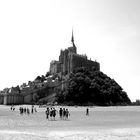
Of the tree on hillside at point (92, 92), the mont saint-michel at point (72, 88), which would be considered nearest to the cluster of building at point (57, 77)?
the mont saint-michel at point (72, 88)

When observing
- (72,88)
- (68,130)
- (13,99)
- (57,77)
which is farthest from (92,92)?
(68,130)

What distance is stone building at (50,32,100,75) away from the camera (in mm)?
144625

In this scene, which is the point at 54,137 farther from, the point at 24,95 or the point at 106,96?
the point at 24,95

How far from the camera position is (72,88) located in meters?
106

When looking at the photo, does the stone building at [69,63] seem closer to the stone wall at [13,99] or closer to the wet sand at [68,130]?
the stone wall at [13,99]

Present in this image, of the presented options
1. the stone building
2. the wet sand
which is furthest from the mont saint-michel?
the wet sand

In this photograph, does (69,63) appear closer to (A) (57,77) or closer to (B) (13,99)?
(A) (57,77)

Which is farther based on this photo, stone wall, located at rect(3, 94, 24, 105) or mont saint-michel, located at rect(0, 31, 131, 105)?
stone wall, located at rect(3, 94, 24, 105)

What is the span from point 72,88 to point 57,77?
4308 centimetres

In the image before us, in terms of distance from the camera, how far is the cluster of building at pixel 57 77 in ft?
456

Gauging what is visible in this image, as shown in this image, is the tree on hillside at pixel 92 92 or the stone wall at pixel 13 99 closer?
the tree on hillside at pixel 92 92

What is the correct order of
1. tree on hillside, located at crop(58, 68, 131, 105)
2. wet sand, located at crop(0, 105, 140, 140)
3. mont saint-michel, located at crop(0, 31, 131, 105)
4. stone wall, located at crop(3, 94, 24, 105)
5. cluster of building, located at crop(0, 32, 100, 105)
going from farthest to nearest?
cluster of building, located at crop(0, 32, 100, 105)
stone wall, located at crop(3, 94, 24, 105)
mont saint-michel, located at crop(0, 31, 131, 105)
tree on hillside, located at crop(58, 68, 131, 105)
wet sand, located at crop(0, 105, 140, 140)

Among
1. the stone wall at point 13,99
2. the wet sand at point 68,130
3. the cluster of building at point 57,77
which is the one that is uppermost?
the cluster of building at point 57,77

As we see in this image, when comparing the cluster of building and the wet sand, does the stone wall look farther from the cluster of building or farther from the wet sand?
the wet sand
